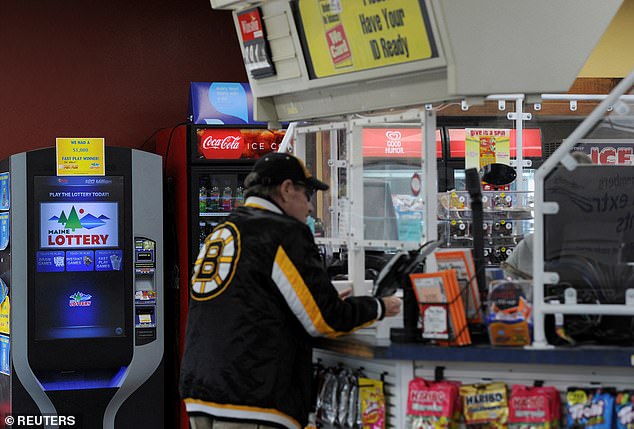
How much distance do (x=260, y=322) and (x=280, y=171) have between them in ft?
2.04

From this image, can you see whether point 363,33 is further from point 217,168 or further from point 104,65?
point 104,65

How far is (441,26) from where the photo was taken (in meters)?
3.65

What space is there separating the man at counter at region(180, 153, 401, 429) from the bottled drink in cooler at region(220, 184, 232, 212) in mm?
2819

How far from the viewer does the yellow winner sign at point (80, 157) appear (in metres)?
6.04

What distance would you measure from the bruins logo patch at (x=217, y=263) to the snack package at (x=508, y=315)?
3.14 feet

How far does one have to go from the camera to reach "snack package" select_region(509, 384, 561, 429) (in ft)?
11.2

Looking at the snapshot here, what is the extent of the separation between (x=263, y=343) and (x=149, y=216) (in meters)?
2.74

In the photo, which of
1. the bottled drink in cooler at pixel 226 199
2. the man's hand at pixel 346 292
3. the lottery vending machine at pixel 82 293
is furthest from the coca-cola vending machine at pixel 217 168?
the man's hand at pixel 346 292

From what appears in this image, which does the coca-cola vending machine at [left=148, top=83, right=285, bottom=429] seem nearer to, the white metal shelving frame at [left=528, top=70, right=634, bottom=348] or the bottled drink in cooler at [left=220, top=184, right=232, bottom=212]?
the bottled drink in cooler at [left=220, top=184, right=232, bottom=212]

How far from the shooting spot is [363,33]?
4.01 metres

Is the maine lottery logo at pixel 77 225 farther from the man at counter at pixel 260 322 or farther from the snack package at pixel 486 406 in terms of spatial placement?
the snack package at pixel 486 406

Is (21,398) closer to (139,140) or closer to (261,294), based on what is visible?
(139,140)

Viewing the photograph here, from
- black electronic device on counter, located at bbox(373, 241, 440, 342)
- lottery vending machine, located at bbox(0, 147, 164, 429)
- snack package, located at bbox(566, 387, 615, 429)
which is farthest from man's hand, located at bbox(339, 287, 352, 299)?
lottery vending machine, located at bbox(0, 147, 164, 429)

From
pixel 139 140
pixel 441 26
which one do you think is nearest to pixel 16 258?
pixel 139 140
